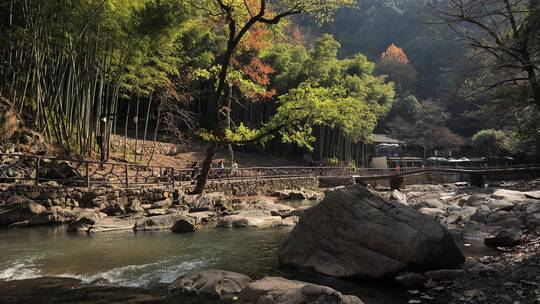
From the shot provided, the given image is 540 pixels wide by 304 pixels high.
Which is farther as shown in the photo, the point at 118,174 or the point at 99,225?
the point at 118,174

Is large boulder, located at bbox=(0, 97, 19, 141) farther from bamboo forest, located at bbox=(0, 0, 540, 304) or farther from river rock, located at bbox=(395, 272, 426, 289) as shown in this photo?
river rock, located at bbox=(395, 272, 426, 289)

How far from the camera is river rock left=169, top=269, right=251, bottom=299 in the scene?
5.29 metres

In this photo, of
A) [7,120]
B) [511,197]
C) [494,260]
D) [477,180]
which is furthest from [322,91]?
[477,180]

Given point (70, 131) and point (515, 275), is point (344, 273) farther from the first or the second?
point (70, 131)

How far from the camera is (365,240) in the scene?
6125 millimetres

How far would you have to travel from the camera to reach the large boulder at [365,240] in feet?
19.3

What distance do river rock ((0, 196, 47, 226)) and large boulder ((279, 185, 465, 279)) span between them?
799 cm

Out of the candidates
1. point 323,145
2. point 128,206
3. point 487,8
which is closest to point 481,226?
point 487,8

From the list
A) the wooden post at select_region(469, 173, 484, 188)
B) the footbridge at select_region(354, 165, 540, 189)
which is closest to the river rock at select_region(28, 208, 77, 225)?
the footbridge at select_region(354, 165, 540, 189)

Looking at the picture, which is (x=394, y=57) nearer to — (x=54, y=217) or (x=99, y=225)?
(x=54, y=217)

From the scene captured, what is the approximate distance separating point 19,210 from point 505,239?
11.8m

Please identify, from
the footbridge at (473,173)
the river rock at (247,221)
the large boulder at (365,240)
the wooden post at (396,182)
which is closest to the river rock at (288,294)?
the large boulder at (365,240)

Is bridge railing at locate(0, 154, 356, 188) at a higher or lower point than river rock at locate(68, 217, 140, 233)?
higher

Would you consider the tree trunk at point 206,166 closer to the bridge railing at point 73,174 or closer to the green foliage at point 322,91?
the bridge railing at point 73,174
